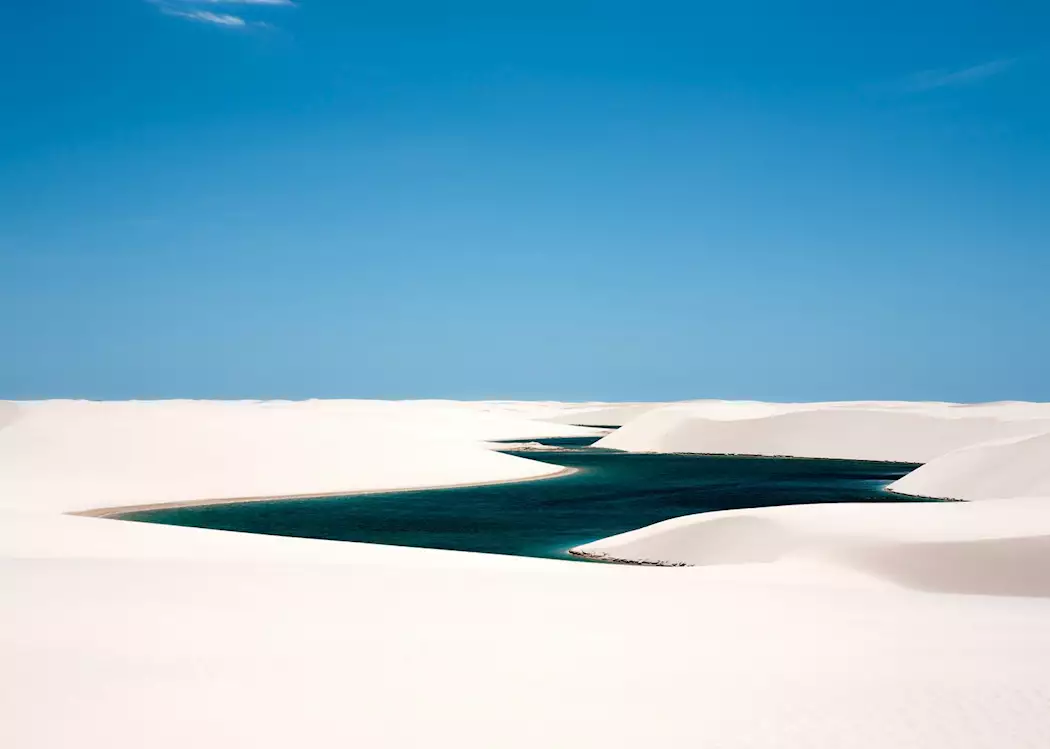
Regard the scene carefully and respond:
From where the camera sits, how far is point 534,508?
25.0 metres

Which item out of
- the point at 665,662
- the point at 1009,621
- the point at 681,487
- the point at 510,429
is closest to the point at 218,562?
the point at 665,662

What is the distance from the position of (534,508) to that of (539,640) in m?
17.6

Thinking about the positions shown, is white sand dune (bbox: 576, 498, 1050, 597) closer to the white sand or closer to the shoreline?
the white sand

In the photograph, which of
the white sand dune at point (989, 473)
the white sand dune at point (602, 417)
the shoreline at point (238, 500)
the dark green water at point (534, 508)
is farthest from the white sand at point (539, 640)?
the white sand dune at point (602, 417)

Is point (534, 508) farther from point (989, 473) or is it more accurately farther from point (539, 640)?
point (539, 640)

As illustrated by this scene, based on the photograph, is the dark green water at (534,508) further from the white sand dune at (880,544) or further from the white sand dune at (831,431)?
the white sand dune at (831,431)

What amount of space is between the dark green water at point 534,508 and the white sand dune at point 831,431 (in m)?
10.2

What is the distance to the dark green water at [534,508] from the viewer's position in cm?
1973

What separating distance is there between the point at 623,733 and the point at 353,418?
37.3 meters

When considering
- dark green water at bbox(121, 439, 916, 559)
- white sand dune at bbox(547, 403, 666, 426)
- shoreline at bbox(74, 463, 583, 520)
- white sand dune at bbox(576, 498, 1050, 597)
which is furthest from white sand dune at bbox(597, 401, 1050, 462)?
white sand dune at bbox(547, 403, 666, 426)

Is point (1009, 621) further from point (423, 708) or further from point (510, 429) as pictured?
point (510, 429)

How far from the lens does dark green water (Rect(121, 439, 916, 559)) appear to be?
19.7 metres

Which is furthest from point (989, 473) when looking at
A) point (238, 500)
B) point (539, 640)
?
point (539, 640)

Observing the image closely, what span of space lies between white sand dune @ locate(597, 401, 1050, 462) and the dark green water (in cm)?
1024
